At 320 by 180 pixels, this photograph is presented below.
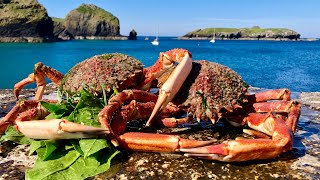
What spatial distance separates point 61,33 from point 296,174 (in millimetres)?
187391

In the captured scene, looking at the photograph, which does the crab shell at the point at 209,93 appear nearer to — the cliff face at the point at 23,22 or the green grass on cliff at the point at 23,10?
the cliff face at the point at 23,22

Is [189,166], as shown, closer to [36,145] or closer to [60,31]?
[36,145]

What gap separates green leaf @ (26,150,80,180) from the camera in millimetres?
3898

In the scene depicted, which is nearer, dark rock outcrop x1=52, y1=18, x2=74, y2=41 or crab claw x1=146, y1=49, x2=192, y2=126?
crab claw x1=146, y1=49, x2=192, y2=126

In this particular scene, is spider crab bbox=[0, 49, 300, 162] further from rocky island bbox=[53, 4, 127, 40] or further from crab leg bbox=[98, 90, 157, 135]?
rocky island bbox=[53, 4, 127, 40]

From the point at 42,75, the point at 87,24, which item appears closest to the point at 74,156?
the point at 42,75

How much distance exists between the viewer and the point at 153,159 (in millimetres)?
4531

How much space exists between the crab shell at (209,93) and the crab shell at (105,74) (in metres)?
A: 0.98

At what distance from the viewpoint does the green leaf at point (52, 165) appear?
12.8 feet

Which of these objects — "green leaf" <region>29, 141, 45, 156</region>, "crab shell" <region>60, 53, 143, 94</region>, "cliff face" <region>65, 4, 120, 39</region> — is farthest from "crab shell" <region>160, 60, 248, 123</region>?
"cliff face" <region>65, 4, 120, 39</region>

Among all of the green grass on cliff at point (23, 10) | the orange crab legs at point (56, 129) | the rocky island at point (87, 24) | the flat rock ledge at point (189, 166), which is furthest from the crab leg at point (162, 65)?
the rocky island at point (87, 24)

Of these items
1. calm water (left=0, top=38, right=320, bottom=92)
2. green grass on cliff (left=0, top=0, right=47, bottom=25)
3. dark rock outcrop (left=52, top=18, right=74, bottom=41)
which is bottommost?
calm water (left=0, top=38, right=320, bottom=92)

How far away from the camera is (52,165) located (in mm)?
4070

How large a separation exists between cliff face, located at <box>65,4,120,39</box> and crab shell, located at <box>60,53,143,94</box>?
191 m
